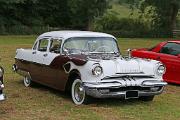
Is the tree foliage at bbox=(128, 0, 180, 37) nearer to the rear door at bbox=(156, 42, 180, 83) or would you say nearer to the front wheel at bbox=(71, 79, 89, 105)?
the rear door at bbox=(156, 42, 180, 83)

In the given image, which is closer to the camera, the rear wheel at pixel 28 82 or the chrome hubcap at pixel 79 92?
the chrome hubcap at pixel 79 92

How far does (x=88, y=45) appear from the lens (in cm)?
1054

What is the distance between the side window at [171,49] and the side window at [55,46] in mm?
3662

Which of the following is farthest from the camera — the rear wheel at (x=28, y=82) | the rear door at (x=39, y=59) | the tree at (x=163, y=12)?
the tree at (x=163, y=12)

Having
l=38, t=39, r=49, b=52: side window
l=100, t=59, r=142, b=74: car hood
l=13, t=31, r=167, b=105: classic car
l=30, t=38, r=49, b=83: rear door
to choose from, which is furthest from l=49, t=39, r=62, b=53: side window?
l=100, t=59, r=142, b=74: car hood

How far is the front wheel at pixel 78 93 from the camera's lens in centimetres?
936

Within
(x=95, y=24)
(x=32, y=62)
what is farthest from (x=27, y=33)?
(x=32, y=62)

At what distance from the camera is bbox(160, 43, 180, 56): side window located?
504 inches

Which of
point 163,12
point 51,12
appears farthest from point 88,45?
point 51,12

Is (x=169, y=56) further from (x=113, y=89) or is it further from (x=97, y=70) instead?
(x=97, y=70)

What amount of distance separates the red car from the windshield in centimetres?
232

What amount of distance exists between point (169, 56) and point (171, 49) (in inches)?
12.9

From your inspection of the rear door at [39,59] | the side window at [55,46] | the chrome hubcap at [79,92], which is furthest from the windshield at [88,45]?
the chrome hubcap at [79,92]

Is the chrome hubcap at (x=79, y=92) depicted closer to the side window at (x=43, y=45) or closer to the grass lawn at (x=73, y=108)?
the grass lawn at (x=73, y=108)
